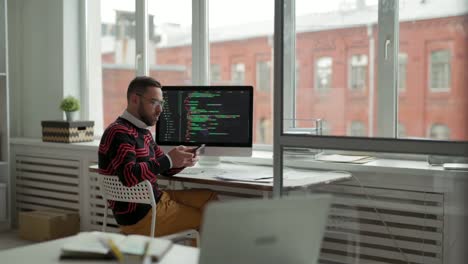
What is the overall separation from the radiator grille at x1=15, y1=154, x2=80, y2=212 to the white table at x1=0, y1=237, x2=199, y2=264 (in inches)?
119

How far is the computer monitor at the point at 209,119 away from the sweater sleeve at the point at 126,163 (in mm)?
489

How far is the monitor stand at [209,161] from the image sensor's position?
402 cm

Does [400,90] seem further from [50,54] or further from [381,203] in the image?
[50,54]

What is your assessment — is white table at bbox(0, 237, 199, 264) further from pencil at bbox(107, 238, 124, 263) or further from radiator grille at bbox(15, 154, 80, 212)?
radiator grille at bbox(15, 154, 80, 212)

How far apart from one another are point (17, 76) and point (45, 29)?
53cm

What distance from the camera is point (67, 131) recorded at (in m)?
4.96

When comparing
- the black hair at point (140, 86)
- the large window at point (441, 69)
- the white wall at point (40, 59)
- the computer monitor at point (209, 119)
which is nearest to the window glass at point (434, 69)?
the large window at point (441, 69)

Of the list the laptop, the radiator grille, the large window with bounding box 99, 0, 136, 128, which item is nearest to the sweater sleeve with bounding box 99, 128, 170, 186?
the laptop

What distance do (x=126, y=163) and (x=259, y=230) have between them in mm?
1759

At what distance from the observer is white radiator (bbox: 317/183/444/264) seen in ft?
9.20

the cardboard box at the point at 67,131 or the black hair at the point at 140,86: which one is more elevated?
the black hair at the point at 140,86

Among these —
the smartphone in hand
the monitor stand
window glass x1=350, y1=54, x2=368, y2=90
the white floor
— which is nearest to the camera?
window glass x1=350, y1=54, x2=368, y2=90

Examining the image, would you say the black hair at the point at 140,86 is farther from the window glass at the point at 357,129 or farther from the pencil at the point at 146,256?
the pencil at the point at 146,256

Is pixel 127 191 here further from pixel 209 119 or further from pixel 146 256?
pixel 146 256
